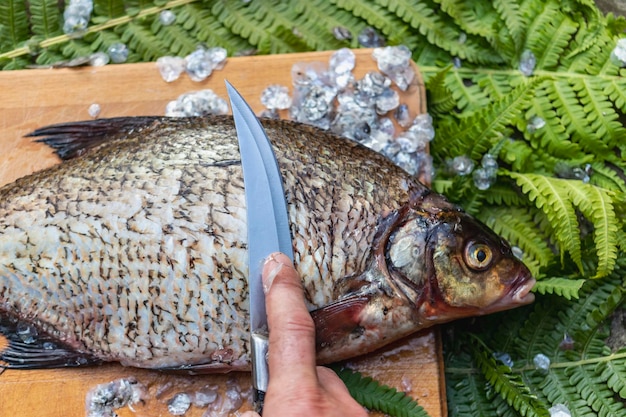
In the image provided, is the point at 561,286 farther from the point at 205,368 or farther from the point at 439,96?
the point at 205,368

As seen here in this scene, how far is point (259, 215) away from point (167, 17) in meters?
1.21

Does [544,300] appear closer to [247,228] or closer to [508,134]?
[508,134]

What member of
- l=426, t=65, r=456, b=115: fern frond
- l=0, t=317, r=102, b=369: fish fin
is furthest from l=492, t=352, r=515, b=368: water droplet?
l=0, t=317, r=102, b=369: fish fin

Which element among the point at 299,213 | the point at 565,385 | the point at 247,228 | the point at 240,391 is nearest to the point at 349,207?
the point at 299,213

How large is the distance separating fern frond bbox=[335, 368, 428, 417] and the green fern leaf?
627 mm

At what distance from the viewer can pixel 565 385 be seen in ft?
7.97

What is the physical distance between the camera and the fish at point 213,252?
2006mm

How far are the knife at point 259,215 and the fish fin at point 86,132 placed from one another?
1.40 ft

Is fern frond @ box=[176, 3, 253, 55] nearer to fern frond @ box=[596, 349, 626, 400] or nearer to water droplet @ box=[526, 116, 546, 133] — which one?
water droplet @ box=[526, 116, 546, 133]

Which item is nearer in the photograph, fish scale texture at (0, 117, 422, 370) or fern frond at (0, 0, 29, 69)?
fish scale texture at (0, 117, 422, 370)

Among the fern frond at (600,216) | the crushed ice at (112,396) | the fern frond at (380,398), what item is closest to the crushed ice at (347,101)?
the fern frond at (600,216)

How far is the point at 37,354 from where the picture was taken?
7.30 ft

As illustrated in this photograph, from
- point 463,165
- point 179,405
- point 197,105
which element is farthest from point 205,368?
point 463,165

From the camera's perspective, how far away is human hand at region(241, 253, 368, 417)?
1649 mm
